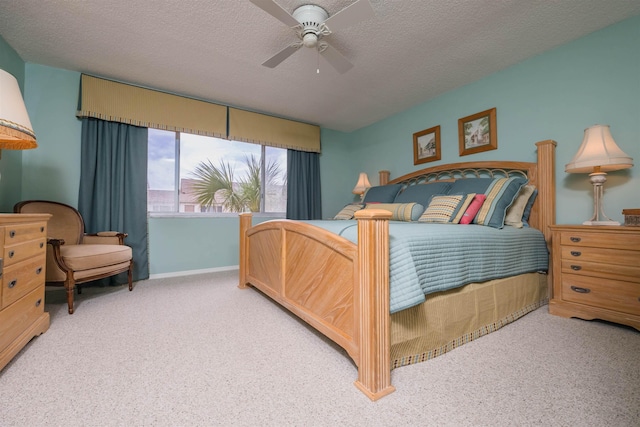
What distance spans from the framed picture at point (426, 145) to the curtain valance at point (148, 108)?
2590 millimetres

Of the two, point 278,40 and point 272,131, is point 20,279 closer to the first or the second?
point 278,40

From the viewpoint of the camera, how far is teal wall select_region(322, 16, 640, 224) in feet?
6.51

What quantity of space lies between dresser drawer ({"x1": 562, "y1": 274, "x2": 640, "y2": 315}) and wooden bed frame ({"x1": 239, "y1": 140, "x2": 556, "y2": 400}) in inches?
19.3

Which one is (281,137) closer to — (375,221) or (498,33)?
(498,33)

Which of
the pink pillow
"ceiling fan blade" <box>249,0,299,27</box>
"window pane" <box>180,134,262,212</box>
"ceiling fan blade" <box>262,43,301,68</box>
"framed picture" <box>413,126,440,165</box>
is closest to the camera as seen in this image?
"ceiling fan blade" <box>249,0,299,27</box>

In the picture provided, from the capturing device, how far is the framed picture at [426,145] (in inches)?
130

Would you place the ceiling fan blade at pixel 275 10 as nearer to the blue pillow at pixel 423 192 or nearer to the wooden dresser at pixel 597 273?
the blue pillow at pixel 423 192

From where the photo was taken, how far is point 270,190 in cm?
414

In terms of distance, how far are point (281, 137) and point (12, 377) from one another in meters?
3.45

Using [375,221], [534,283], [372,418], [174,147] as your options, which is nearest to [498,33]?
[534,283]

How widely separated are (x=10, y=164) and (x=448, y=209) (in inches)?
156

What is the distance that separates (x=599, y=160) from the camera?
1.85 meters

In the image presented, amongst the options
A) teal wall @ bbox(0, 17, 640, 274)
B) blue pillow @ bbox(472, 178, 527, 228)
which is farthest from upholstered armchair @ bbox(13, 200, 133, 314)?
blue pillow @ bbox(472, 178, 527, 228)

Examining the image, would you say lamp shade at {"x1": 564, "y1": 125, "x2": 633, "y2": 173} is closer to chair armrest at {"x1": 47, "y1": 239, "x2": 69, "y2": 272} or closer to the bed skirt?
the bed skirt
